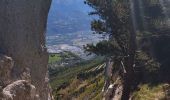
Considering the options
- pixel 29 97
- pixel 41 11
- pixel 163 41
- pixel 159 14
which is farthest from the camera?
pixel 163 41

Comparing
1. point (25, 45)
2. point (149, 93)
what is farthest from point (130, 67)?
point (25, 45)

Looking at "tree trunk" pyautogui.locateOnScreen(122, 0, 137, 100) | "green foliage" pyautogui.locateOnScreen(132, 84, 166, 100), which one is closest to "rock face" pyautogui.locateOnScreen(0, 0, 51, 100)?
"tree trunk" pyautogui.locateOnScreen(122, 0, 137, 100)

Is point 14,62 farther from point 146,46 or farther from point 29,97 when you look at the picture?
point 146,46

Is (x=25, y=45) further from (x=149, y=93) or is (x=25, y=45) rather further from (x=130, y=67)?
(x=149, y=93)

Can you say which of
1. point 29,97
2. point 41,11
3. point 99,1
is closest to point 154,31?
point 99,1

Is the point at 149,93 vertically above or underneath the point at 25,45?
underneath

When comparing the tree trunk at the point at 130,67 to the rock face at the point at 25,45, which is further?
the tree trunk at the point at 130,67

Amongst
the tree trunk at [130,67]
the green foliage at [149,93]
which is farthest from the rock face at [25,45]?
the green foliage at [149,93]

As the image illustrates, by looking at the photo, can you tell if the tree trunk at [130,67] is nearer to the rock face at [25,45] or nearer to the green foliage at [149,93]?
the green foliage at [149,93]

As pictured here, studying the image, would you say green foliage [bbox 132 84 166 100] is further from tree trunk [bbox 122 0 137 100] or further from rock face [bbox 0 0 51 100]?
rock face [bbox 0 0 51 100]
